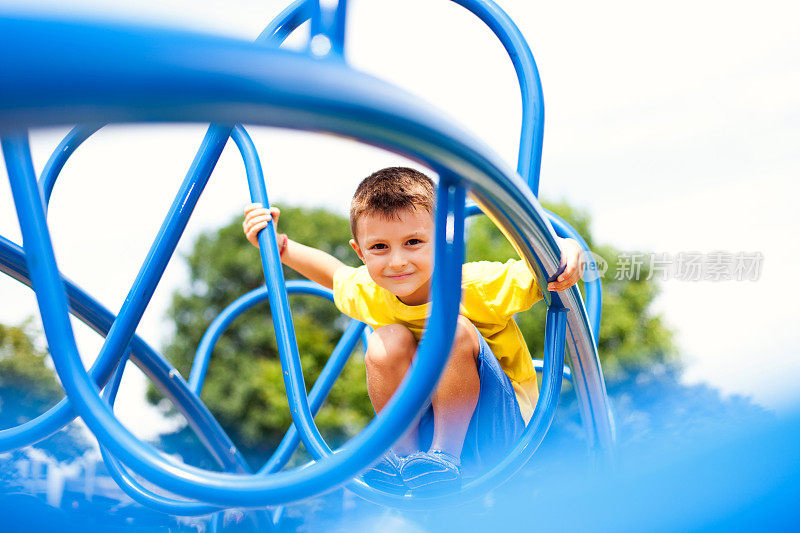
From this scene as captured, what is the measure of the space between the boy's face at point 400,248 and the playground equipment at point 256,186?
0.15 meters

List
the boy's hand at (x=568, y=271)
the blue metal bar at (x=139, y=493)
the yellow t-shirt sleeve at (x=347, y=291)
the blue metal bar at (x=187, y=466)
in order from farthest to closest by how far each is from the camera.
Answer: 1. the yellow t-shirt sleeve at (x=347, y=291)
2. the blue metal bar at (x=139, y=493)
3. the boy's hand at (x=568, y=271)
4. the blue metal bar at (x=187, y=466)

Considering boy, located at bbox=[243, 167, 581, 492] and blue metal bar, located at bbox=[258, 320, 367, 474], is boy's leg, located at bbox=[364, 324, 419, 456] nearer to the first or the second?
boy, located at bbox=[243, 167, 581, 492]

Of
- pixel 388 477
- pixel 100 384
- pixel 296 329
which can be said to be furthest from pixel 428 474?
pixel 296 329

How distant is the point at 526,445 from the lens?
0.97 meters

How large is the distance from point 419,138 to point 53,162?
86 centimetres

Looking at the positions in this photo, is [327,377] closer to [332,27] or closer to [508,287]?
[508,287]

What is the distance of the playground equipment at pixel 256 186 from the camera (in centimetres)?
26

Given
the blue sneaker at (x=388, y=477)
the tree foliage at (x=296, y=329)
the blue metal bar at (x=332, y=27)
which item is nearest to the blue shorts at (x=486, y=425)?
the blue sneaker at (x=388, y=477)

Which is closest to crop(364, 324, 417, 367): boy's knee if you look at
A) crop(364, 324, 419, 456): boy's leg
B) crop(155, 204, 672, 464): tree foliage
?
crop(364, 324, 419, 456): boy's leg

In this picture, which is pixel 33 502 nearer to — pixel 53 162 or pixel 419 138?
pixel 53 162

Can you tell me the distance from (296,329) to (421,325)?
631 centimetres

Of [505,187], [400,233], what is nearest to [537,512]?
[505,187]

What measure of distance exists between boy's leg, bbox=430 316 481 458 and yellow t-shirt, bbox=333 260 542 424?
5 cm

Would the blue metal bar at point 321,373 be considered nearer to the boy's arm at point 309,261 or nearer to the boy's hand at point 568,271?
the boy's arm at point 309,261
